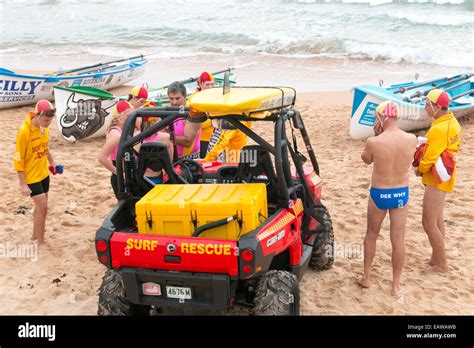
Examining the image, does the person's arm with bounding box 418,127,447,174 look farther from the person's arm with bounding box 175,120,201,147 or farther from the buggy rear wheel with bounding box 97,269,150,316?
the buggy rear wheel with bounding box 97,269,150,316

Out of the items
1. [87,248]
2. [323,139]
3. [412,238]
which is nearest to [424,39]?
[323,139]

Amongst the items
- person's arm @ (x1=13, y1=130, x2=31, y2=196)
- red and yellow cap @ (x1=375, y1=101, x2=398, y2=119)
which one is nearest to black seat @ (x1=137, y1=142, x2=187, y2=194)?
person's arm @ (x1=13, y1=130, x2=31, y2=196)

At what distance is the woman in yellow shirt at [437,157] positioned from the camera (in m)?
5.05

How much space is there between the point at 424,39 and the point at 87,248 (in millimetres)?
21356

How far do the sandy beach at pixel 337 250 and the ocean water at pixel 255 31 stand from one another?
43.8 ft

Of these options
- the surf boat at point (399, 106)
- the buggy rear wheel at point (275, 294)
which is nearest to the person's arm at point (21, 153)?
the buggy rear wheel at point (275, 294)

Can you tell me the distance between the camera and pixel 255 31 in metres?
29.0

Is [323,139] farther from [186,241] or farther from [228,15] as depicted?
[228,15]

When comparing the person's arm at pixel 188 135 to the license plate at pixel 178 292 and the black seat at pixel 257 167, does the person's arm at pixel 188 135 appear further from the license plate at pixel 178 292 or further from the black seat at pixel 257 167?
the license plate at pixel 178 292

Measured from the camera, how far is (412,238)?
6.16 metres

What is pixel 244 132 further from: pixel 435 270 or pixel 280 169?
pixel 435 270

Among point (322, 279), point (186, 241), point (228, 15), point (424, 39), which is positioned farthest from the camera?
point (228, 15)

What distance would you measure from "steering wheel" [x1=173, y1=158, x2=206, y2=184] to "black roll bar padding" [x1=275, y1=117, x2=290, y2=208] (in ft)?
3.65

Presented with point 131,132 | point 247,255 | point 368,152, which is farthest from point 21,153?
point 368,152
